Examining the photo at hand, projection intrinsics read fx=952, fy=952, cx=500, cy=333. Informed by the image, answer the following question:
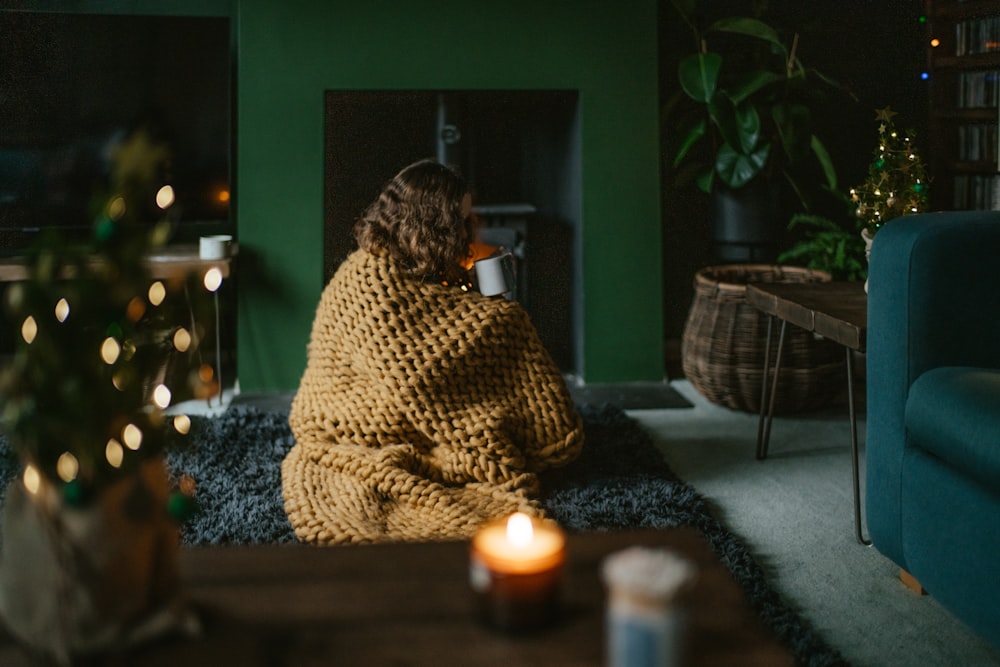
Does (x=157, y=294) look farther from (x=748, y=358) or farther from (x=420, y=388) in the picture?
(x=748, y=358)

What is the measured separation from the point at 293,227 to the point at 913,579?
2.40 m

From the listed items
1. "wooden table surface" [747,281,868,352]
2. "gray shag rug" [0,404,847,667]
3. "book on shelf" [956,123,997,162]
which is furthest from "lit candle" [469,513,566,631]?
"book on shelf" [956,123,997,162]

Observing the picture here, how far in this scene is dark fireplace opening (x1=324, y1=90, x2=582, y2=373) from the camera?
3.58 meters

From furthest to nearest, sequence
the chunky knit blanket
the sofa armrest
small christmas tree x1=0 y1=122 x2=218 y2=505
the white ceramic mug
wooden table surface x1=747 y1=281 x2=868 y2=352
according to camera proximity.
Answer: the white ceramic mug < the chunky knit blanket < wooden table surface x1=747 y1=281 x2=868 y2=352 < the sofa armrest < small christmas tree x1=0 y1=122 x2=218 y2=505

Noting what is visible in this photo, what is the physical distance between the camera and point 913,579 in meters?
1.86

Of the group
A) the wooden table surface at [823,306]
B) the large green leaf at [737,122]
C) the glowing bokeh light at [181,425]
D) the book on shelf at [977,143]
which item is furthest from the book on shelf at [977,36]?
the glowing bokeh light at [181,425]

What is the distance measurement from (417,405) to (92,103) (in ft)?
6.62

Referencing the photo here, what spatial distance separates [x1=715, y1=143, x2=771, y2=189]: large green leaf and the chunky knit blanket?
1.42 metres

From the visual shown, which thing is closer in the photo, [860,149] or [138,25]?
[138,25]

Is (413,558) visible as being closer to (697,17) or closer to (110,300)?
(110,300)

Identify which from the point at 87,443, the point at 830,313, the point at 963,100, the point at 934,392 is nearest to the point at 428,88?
the point at 830,313

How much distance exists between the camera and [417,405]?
222 cm

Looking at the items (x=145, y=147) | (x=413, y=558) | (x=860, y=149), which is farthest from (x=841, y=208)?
(x=145, y=147)

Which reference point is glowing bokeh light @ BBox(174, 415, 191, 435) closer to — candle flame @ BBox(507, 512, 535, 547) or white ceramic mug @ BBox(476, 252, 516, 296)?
candle flame @ BBox(507, 512, 535, 547)
